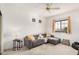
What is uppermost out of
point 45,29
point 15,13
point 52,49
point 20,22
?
point 15,13

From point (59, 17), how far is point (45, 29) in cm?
32

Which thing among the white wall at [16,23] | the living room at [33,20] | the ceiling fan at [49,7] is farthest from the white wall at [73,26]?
the white wall at [16,23]

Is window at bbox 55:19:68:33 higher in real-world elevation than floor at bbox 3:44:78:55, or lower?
higher

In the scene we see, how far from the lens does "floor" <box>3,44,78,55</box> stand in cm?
160

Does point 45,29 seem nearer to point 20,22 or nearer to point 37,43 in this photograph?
point 37,43

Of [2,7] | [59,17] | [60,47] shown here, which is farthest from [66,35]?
[2,7]

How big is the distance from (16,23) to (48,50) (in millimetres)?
696

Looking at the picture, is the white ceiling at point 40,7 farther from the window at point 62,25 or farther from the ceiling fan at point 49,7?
the window at point 62,25

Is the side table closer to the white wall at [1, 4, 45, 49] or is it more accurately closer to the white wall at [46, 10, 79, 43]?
the white wall at [1, 4, 45, 49]

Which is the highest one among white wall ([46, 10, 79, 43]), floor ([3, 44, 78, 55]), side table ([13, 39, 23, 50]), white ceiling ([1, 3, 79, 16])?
white ceiling ([1, 3, 79, 16])

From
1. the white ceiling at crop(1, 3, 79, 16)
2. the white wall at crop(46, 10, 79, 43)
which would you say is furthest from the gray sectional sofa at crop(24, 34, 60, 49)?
the white ceiling at crop(1, 3, 79, 16)

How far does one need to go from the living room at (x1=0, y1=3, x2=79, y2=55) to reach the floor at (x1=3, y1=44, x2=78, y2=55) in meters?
0.06

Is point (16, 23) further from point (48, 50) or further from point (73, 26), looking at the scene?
point (73, 26)

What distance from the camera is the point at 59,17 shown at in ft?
5.45
